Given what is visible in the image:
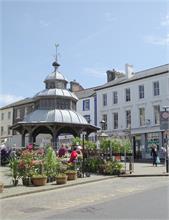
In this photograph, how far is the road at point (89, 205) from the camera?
9477 mm

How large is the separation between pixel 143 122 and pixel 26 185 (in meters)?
31.0

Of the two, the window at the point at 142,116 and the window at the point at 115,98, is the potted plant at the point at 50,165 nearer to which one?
the window at the point at 142,116

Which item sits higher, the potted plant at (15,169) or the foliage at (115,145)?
the foliage at (115,145)

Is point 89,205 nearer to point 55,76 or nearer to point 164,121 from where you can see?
point 164,121

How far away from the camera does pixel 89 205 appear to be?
1121cm

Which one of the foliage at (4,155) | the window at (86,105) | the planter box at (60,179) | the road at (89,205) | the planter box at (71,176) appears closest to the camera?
the road at (89,205)

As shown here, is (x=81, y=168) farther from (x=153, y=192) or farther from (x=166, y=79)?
(x=166, y=79)

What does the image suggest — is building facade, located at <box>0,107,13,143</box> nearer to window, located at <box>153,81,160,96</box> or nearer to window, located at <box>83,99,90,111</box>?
window, located at <box>83,99,90,111</box>

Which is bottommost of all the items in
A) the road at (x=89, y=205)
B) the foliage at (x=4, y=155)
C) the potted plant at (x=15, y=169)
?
the road at (x=89, y=205)

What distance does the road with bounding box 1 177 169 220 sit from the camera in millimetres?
9477

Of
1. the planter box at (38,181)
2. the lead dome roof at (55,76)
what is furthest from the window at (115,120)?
the planter box at (38,181)

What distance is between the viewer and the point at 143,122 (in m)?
46.3

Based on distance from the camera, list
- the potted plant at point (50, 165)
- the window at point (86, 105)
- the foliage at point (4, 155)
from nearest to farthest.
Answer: the potted plant at point (50, 165)
the foliage at point (4, 155)
the window at point (86, 105)

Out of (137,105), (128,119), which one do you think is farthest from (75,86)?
(137,105)
